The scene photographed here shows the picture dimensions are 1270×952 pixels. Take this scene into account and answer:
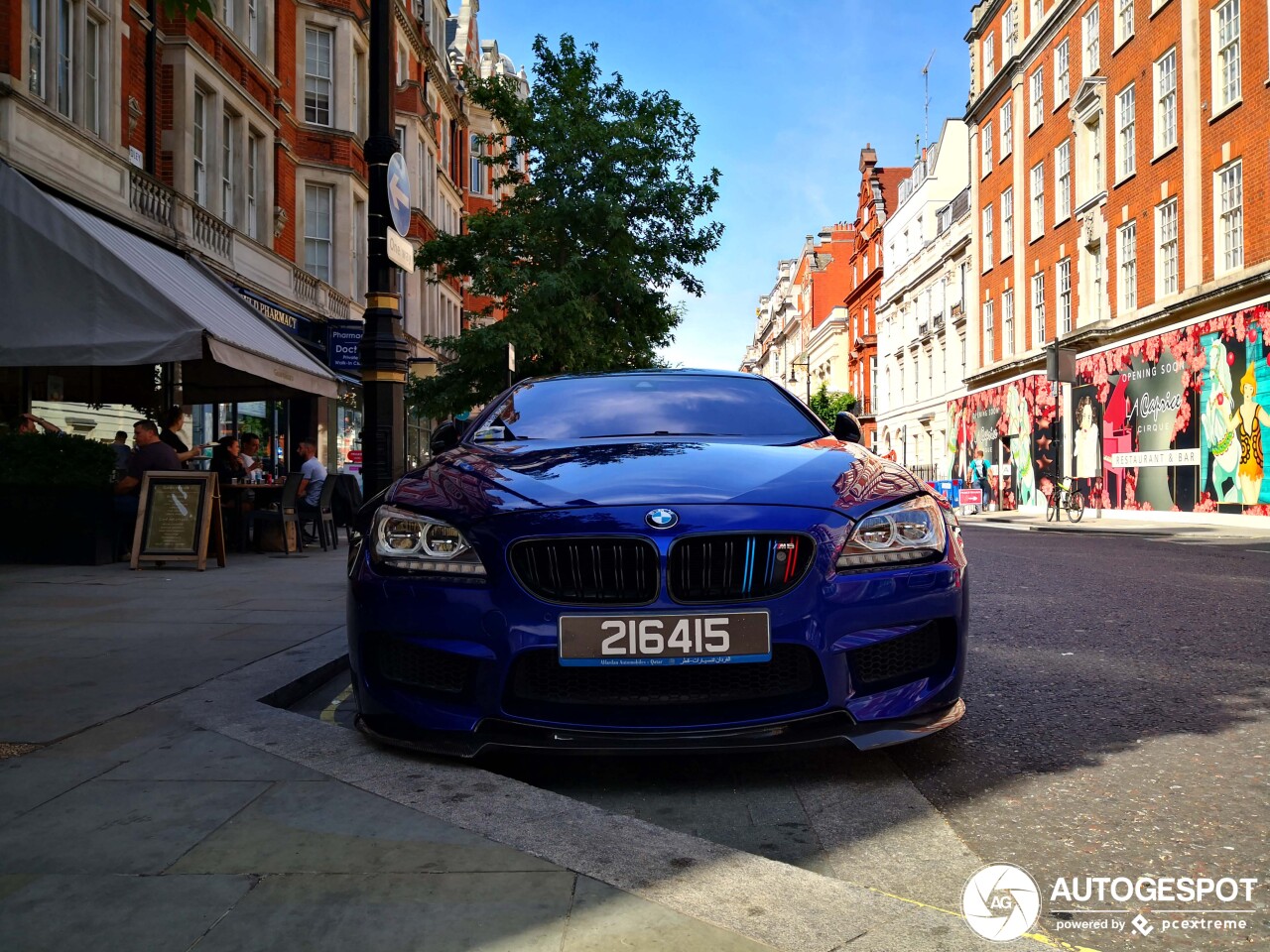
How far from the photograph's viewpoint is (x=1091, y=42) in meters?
28.7

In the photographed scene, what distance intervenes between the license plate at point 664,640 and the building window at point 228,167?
57.1ft

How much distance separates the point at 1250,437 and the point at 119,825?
2157cm

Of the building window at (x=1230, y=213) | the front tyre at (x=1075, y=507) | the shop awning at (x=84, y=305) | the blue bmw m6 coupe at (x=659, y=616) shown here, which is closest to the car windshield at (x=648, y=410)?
the blue bmw m6 coupe at (x=659, y=616)

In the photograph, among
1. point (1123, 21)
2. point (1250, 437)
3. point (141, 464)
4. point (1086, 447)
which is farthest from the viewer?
point (1086, 447)

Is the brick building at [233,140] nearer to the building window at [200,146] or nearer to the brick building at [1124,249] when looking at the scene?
the building window at [200,146]

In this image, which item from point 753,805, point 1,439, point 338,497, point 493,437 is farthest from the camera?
point 338,497

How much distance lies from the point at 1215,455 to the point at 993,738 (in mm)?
20321

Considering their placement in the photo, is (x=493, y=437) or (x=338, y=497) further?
(x=338, y=497)

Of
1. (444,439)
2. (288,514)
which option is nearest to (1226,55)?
(288,514)

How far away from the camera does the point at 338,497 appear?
45.9 ft

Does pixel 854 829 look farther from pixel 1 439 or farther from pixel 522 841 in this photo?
pixel 1 439

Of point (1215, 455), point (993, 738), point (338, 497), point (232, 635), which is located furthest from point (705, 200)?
point (993, 738)

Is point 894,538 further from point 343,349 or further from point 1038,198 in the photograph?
point 1038,198

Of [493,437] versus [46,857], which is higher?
[493,437]
